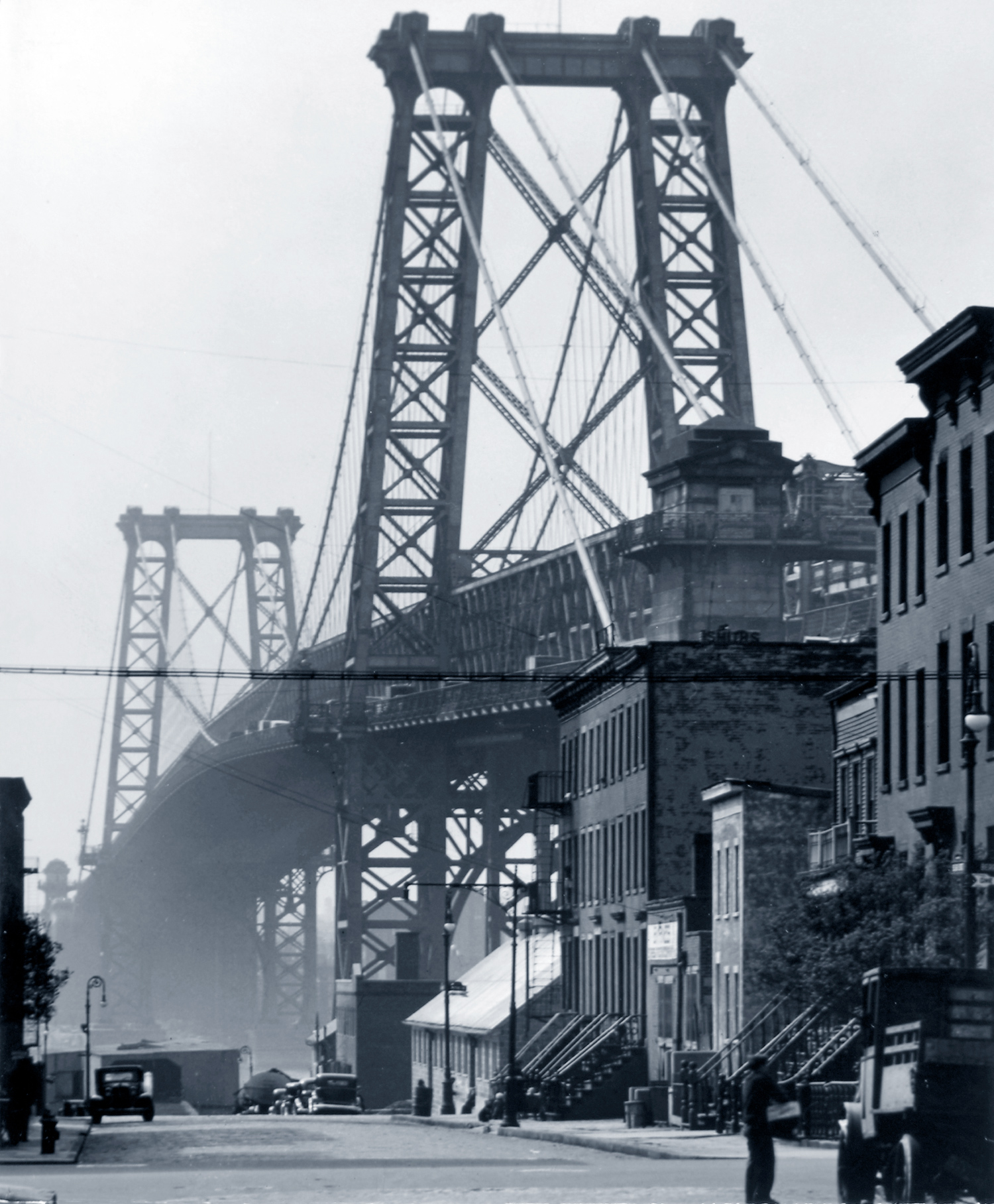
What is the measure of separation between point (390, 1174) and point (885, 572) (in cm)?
2110

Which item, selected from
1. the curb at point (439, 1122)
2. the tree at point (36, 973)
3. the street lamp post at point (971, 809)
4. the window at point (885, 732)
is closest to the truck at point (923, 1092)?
the street lamp post at point (971, 809)

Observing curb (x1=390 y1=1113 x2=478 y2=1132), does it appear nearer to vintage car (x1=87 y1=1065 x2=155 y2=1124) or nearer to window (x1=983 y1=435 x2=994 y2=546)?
vintage car (x1=87 y1=1065 x2=155 y2=1124)

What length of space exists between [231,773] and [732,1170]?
283 ft

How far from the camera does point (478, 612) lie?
340 ft

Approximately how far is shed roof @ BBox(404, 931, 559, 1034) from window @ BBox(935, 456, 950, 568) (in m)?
33.1

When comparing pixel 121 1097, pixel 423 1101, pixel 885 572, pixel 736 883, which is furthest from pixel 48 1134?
pixel 423 1101

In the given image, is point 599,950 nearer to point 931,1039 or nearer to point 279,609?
point 931,1039

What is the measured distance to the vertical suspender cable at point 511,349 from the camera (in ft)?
298

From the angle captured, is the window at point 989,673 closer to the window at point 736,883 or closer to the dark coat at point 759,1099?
the window at point 736,883

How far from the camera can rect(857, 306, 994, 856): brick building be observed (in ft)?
152

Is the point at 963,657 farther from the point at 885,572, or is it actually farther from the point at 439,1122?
the point at 439,1122

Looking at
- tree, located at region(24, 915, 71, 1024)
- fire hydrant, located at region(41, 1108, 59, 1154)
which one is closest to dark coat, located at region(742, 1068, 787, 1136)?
fire hydrant, located at region(41, 1108, 59, 1154)

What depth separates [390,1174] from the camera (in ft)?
118

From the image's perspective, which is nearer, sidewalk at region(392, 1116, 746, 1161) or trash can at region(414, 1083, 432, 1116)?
sidewalk at region(392, 1116, 746, 1161)
